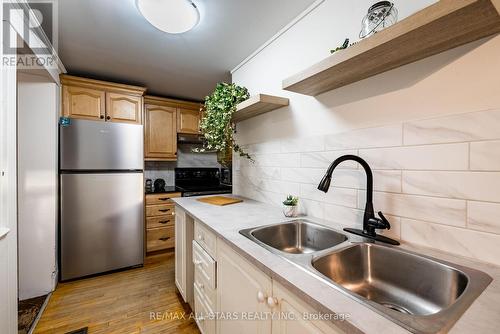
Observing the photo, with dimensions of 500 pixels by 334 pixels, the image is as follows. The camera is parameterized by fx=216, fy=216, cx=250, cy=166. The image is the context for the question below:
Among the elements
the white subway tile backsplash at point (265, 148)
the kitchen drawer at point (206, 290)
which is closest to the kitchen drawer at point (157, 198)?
the white subway tile backsplash at point (265, 148)

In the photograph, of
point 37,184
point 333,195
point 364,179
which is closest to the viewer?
point 364,179

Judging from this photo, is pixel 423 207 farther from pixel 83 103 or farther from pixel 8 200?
pixel 83 103

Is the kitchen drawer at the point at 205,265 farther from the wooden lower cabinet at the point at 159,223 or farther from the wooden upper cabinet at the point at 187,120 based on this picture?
the wooden upper cabinet at the point at 187,120

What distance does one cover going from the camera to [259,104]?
154cm

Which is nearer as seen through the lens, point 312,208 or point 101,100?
point 312,208

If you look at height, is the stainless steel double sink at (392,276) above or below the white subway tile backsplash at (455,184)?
below

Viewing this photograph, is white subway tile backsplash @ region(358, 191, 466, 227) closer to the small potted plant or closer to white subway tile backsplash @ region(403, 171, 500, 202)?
white subway tile backsplash @ region(403, 171, 500, 202)

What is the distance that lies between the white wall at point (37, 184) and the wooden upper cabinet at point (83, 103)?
0.20 m

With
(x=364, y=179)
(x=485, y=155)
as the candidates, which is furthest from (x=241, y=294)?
(x=485, y=155)

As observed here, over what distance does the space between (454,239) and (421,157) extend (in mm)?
320

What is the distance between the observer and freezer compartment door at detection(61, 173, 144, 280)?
2164 millimetres

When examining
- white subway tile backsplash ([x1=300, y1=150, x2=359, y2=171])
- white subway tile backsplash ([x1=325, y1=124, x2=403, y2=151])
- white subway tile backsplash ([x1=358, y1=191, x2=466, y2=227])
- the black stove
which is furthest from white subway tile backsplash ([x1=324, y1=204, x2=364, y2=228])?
the black stove

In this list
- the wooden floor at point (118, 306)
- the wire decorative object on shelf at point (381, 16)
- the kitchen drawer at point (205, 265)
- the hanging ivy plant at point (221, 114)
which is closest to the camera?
the wire decorative object on shelf at point (381, 16)

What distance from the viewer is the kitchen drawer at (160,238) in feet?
9.04
